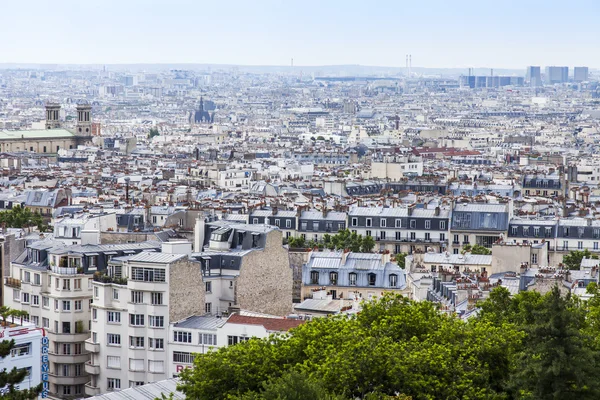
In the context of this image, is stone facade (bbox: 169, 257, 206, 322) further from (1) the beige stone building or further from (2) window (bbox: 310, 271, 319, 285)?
(1) the beige stone building

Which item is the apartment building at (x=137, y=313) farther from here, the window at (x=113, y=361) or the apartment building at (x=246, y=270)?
the apartment building at (x=246, y=270)

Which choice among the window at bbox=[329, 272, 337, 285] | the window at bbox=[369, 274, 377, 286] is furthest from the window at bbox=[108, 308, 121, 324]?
the window at bbox=[369, 274, 377, 286]

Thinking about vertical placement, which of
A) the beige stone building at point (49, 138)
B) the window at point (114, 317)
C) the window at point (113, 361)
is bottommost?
the beige stone building at point (49, 138)

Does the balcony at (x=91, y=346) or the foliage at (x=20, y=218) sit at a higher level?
the balcony at (x=91, y=346)

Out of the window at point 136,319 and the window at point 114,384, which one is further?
the window at point 114,384

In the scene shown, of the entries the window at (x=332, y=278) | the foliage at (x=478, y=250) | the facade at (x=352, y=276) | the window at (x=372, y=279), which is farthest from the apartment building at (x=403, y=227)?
the window at (x=372, y=279)

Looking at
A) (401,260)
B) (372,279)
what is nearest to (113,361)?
(372,279)

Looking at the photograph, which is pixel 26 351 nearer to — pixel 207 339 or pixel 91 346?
pixel 91 346
